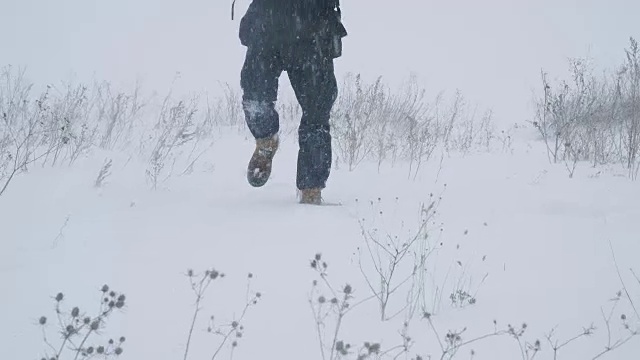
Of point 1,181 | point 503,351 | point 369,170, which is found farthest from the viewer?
point 369,170

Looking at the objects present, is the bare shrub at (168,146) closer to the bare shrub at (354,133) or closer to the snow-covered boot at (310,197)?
the snow-covered boot at (310,197)

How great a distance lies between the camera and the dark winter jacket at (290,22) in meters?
2.86

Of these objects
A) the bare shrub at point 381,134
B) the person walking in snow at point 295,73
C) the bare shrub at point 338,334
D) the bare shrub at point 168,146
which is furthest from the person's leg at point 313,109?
the bare shrub at point 338,334

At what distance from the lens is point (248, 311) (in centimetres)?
139

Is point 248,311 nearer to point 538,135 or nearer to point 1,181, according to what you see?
point 1,181

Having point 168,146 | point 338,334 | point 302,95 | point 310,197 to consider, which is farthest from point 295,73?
point 338,334

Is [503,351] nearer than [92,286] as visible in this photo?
Yes

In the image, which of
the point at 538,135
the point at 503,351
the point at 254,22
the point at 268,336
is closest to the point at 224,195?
the point at 254,22

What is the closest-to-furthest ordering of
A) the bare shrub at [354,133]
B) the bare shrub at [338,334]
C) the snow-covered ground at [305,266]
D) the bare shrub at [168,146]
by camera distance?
the bare shrub at [338,334]
the snow-covered ground at [305,266]
the bare shrub at [168,146]
the bare shrub at [354,133]

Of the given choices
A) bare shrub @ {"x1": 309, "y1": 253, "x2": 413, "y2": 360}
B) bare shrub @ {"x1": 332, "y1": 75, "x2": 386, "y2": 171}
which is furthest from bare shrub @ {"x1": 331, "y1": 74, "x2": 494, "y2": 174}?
bare shrub @ {"x1": 309, "y1": 253, "x2": 413, "y2": 360}

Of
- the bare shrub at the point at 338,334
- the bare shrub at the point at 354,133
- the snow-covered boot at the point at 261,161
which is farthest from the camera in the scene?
the bare shrub at the point at 354,133

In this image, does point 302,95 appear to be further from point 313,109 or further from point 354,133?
point 354,133

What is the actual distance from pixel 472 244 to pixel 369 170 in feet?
7.70

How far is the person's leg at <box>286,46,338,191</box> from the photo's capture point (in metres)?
2.91
